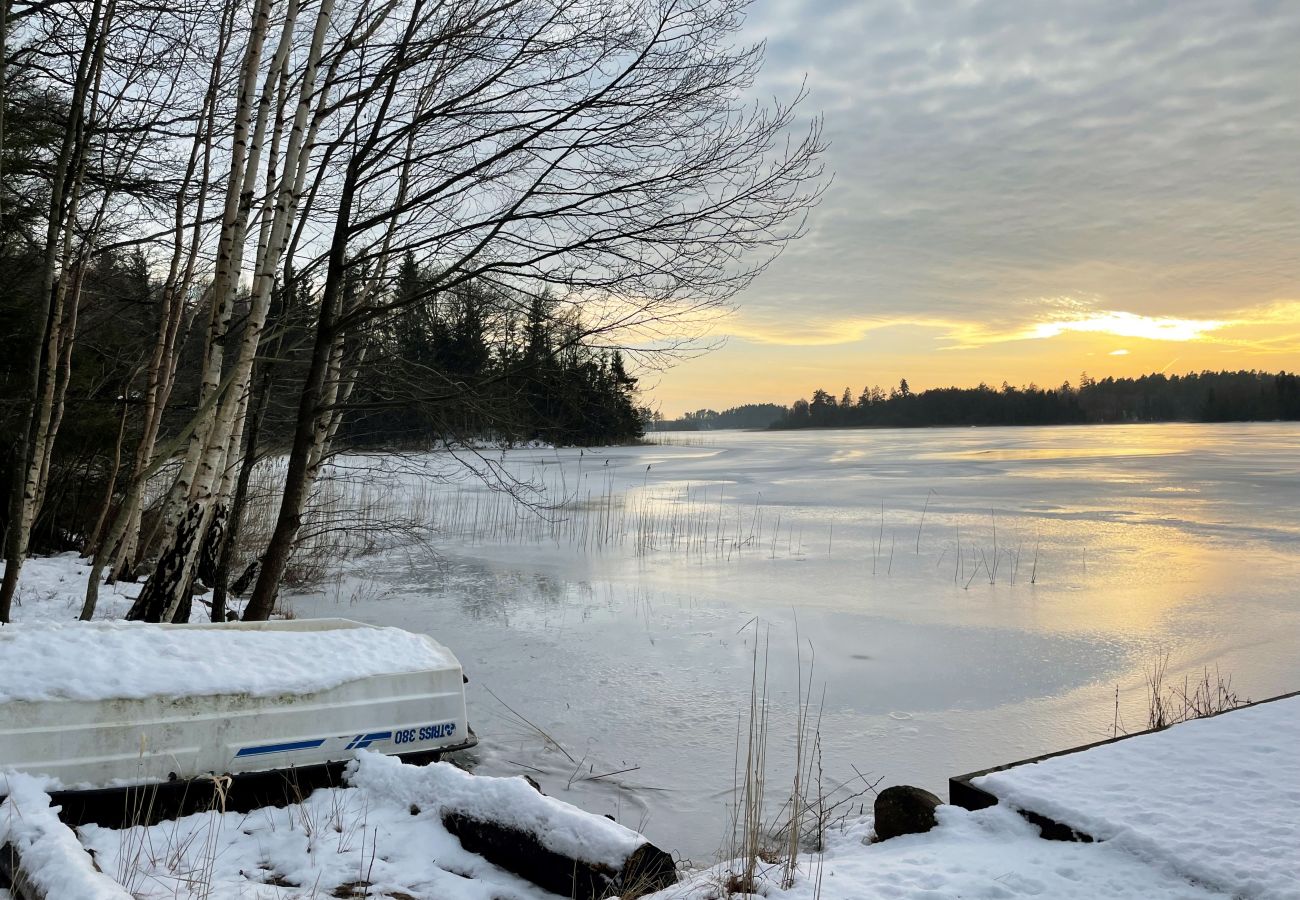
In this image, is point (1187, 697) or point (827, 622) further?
point (827, 622)

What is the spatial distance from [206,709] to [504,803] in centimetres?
134

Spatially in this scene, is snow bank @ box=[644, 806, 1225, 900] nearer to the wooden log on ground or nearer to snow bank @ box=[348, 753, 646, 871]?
the wooden log on ground

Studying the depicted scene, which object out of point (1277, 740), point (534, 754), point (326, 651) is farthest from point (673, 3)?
point (1277, 740)

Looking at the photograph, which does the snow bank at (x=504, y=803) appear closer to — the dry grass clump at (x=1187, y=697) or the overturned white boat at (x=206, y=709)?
the overturned white boat at (x=206, y=709)

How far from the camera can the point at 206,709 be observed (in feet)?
11.6

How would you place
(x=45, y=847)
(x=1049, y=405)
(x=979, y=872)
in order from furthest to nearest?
1. (x=1049, y=405)
2. (x=979, y=872)
3. (x=45, y=847)

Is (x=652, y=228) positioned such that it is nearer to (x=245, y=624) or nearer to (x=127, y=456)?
(x=245, y=624)

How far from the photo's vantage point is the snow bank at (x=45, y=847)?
7.67 ft

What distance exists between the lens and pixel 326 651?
4125 millimetres

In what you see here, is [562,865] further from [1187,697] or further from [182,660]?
[1187,697]

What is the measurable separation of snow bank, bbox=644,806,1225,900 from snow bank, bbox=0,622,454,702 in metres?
1.92

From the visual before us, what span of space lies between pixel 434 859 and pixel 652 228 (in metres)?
3.99

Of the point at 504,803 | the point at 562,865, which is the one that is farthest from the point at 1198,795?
the point at 504,803

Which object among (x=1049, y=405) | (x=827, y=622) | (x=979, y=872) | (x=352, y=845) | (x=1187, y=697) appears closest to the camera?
(x=979, y=872)
